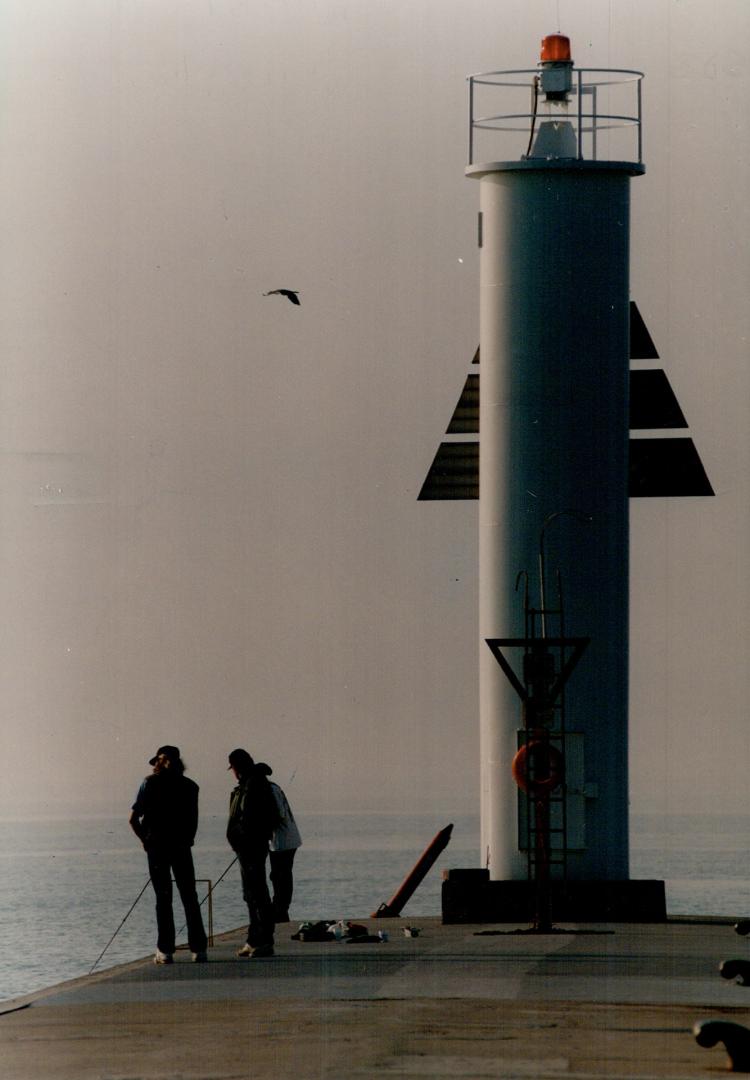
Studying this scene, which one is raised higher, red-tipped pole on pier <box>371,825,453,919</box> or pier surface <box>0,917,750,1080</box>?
pier surface <box>0,917,750,1080</box>

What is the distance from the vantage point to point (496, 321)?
71.2 feet

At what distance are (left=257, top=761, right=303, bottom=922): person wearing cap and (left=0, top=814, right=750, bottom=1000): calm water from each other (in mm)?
16046

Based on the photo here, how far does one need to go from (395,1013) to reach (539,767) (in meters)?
5.81

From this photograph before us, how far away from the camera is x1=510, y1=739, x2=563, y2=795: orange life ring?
1925 centimetres

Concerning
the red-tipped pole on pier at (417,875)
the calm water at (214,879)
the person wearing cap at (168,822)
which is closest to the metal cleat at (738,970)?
the person wearing cap at (168,822)

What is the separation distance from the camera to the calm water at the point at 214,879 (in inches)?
2327

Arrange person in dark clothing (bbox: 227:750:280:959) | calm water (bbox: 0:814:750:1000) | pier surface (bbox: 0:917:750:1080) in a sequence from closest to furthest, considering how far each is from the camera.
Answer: pier surface (bbox: 0:917:750:1080)
person in dark clothing (bbox: 227:750:280:959)
calm water (bbox: 0:814:750:1000)

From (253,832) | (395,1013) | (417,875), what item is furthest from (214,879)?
(395,1013)

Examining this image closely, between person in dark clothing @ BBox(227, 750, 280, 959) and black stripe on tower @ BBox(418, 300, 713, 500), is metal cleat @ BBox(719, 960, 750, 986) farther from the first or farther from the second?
black stripe on tower @ BBox(418, 300, 713, 500)

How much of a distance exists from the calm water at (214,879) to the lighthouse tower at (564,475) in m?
14.4

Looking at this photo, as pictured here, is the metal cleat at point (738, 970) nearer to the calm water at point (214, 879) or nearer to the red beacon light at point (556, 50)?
the red beacon light at point (556, 50)

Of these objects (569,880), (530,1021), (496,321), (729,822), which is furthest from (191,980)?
(729,822)

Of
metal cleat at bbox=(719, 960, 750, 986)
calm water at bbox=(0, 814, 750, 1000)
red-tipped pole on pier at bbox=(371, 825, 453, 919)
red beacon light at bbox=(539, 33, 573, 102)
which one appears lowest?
calm water at bbox=(0, 814, 750, 1000)

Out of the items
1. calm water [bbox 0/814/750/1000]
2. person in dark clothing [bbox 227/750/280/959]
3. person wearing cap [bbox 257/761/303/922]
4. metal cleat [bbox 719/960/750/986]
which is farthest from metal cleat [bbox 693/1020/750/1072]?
calm water [bbox 0/814/750/1000]
